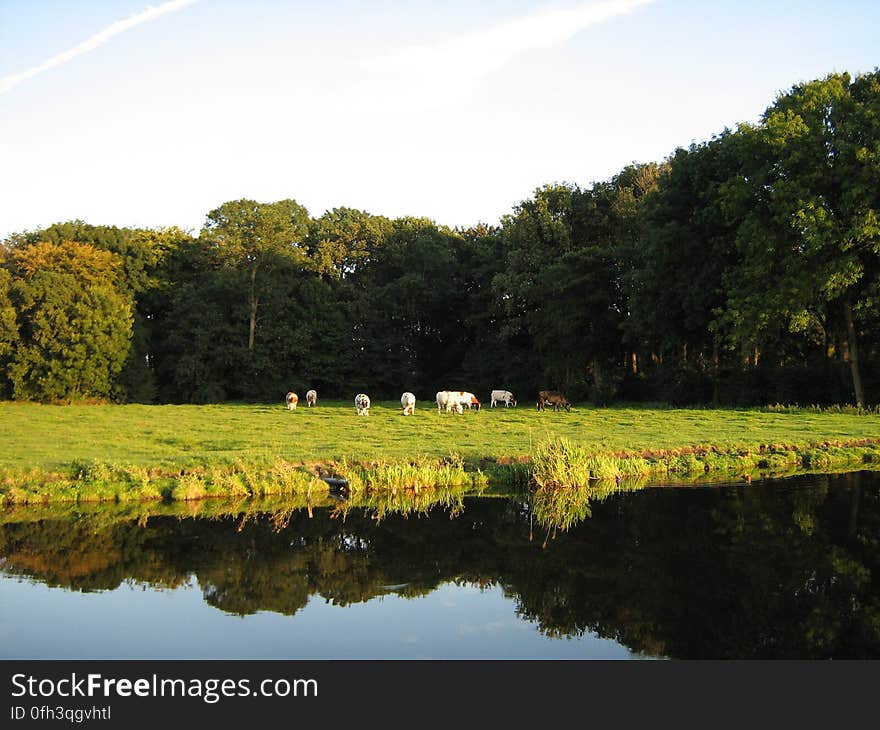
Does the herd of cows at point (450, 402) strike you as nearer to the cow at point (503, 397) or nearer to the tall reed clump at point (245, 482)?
the cow at point (503, 397)

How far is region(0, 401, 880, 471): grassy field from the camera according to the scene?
20078 mm

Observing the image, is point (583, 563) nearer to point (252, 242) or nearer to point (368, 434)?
point (368, 434)

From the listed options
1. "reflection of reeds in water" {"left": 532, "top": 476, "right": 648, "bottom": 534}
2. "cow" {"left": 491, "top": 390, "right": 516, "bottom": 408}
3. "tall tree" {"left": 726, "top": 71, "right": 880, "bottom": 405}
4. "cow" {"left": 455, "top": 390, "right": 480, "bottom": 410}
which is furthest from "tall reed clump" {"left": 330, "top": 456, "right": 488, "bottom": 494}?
"cow" {"left": 491, "top": 390, "right": 516, "bottom": 408}

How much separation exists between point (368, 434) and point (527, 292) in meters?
25.7

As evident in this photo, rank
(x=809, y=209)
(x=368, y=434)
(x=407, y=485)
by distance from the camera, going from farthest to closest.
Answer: (x=809, y=209)
(x=368, y=434)
(x=407, y=485)

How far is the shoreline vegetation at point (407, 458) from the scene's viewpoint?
16.6 meters

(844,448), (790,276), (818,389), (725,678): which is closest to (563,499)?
(725,678)

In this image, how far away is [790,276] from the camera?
34625 mm

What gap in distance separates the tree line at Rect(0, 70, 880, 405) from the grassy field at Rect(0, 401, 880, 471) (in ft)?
23.2

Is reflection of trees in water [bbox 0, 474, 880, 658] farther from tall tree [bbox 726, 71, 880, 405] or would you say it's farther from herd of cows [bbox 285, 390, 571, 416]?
herd of cows [bbox 285, 390, 571, 416]

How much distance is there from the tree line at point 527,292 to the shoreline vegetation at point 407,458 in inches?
330

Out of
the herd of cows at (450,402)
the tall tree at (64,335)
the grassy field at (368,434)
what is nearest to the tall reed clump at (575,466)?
the grassy field at (368,434)

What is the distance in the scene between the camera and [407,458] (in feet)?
63.0

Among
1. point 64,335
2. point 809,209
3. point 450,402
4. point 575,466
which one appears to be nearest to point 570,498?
point 575,466
